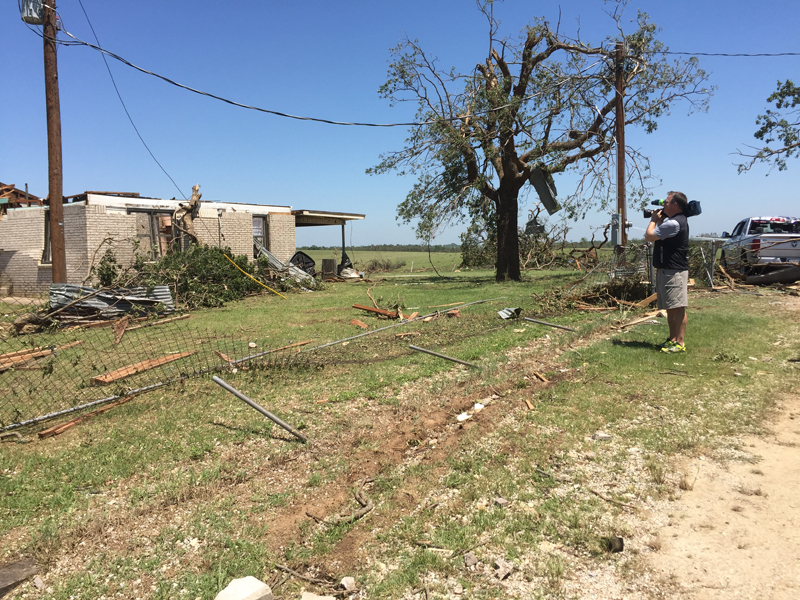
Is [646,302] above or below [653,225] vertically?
below

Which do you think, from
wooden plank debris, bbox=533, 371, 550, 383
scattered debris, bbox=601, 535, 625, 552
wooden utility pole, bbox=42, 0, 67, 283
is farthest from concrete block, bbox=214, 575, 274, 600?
wooden utility pole, bbox=42, 0, 67, 283

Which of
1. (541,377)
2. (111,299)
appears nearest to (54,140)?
(111,299)

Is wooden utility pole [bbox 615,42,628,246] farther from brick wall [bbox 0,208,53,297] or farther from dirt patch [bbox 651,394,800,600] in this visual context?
brick wall [bbox 0,208,53,297]

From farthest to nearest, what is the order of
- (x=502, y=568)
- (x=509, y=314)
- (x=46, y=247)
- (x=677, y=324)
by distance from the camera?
(x=46, y=247)
(x=509, y=314)
(x=677, y=324)
(x=502, y=568)

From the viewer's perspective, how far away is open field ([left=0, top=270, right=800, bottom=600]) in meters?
2.70

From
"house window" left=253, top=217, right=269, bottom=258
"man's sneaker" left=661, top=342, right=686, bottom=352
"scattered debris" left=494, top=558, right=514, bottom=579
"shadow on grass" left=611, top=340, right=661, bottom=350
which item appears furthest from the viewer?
"house window" left=253, top=217, right=269, bottom=258

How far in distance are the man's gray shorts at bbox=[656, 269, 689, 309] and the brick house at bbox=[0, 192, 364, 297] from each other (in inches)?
474

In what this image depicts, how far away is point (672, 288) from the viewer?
6664 millimetres

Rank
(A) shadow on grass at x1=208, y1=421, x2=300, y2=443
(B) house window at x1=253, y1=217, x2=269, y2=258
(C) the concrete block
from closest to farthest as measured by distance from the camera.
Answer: (C) the concrete block < (A) shadow on grass at x1=208, y1=421, x2=300, y2=443 < (B) house window at x1=253, y1=217, x2=269, y2=258

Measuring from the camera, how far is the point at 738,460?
373cm

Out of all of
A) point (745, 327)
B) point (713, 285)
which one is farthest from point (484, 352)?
point (713, 285)

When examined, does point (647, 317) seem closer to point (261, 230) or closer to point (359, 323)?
point (359, 323)

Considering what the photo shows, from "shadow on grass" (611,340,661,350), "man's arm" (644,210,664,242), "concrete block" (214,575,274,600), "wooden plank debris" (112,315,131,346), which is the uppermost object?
"man's arm" (644,210,664,242)

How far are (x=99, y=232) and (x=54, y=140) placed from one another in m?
4.72
